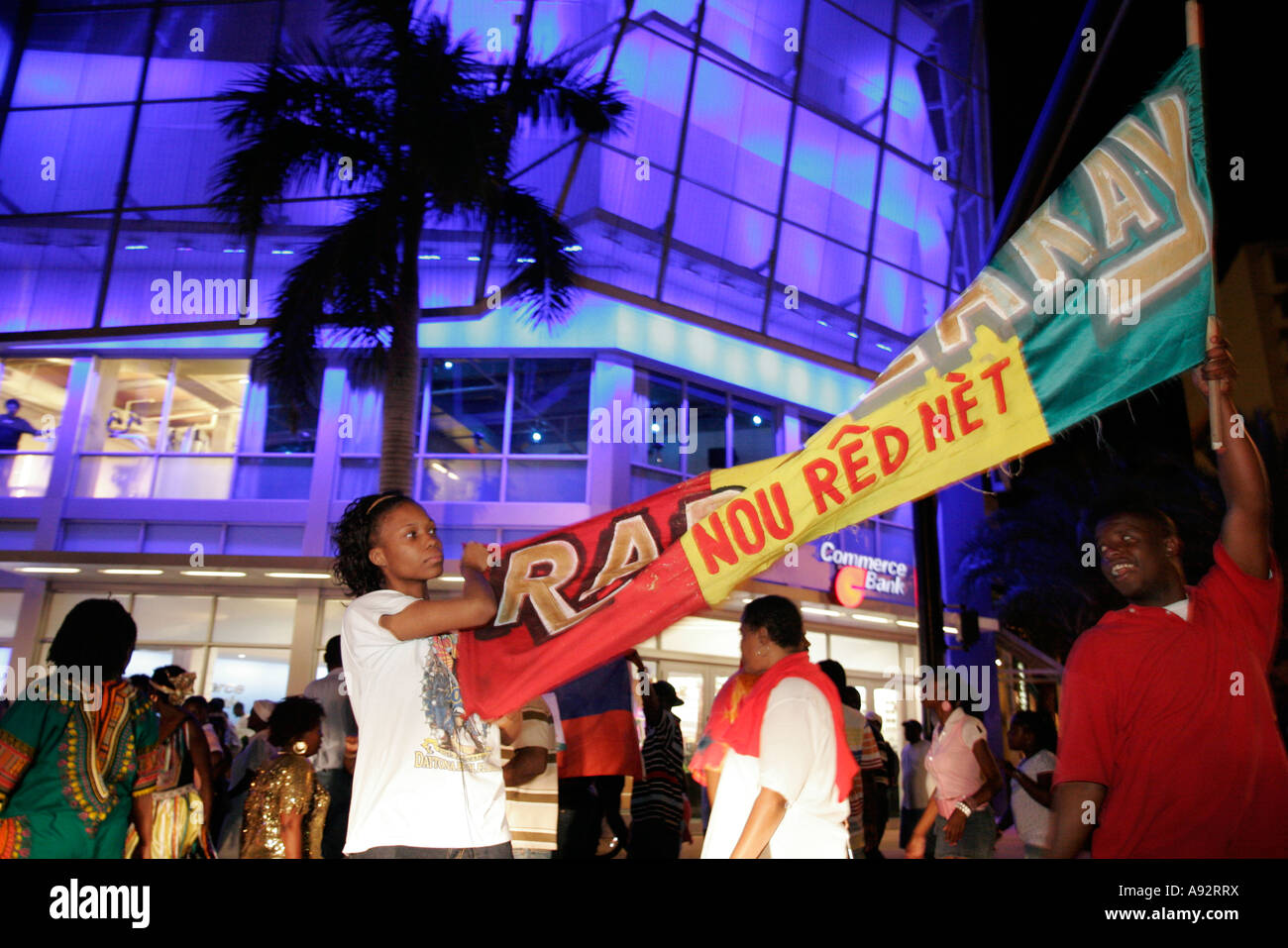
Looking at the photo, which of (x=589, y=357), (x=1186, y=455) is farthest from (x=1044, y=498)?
(x=589, y=357)

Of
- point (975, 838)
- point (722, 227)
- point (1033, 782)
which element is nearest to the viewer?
point (1033, 782)

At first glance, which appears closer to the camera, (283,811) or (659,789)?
(283,811)

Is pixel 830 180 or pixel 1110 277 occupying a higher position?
pixel 830 180

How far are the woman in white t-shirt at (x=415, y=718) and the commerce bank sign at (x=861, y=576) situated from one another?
17.1 m

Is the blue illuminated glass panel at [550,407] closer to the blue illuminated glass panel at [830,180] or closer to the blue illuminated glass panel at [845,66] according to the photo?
the blue illuminated glass panel at [830,180]


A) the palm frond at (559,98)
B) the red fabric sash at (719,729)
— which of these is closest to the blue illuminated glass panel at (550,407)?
the palm frond at (559,98)

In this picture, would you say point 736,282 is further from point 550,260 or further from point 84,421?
point 84,421

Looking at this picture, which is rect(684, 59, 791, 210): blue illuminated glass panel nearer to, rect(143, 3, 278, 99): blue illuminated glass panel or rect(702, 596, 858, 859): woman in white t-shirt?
rect(143, 3, 278, 99): blue illuminated glass panel

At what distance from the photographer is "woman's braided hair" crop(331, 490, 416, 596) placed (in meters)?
3.09

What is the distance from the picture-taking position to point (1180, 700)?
259cm

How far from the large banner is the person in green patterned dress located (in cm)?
140

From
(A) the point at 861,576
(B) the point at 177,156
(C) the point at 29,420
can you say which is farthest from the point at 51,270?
(A) the point at 861,576

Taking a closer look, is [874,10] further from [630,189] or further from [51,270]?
[51,270]

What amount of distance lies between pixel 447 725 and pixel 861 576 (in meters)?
17.9
